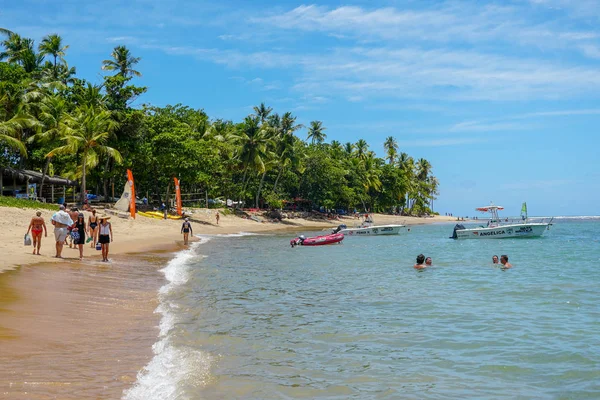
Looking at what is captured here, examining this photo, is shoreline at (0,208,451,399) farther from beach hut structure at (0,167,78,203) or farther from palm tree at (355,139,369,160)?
palm tree at (355,139,369,160)

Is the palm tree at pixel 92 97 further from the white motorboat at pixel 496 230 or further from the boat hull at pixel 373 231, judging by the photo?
the white motorboat at pixel 496 230

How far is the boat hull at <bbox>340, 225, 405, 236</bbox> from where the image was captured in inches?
1818

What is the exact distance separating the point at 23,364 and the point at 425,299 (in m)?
8.97

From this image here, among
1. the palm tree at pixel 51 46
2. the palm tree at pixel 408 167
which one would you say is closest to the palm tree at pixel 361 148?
Answer: the palm tree at pixel 408 167

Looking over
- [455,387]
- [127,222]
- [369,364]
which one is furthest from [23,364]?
[127,222]

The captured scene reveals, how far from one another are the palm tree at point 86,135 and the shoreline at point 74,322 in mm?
18692

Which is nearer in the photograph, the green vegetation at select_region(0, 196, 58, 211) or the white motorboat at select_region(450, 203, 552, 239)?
the green vegetation at select_region(0, 196, 58, 211)

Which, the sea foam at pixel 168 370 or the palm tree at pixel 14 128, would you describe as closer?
the sea foam at pixel 168 370

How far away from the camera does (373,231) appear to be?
47531mm

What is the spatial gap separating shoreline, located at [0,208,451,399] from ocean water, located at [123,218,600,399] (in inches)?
14.6

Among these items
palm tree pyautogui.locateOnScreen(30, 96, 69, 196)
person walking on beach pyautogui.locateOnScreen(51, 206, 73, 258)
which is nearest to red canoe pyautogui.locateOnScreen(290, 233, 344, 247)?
person walking on beach pyautogui.locateOnScreen(51, 206, 73, 258)

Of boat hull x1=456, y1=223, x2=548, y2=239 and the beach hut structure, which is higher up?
the beach hut structure

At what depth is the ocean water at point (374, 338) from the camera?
20.6ft

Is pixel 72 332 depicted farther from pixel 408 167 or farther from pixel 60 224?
pixel 408 167
